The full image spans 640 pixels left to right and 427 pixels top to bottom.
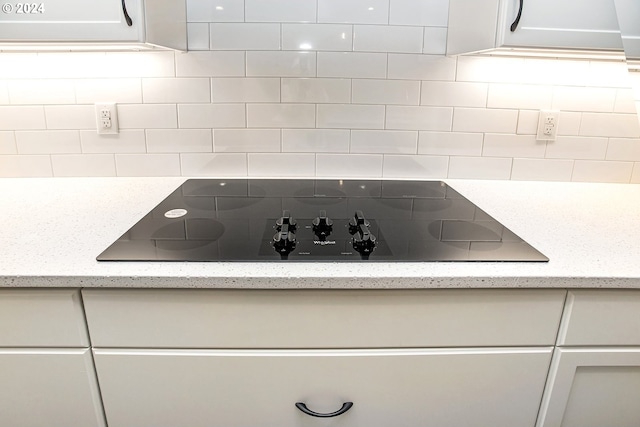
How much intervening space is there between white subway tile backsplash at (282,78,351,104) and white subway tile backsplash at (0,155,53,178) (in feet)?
2.63

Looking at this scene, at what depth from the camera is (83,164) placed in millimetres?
1352

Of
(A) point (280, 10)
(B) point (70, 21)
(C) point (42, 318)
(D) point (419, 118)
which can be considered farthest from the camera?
(D) point (419, 118)

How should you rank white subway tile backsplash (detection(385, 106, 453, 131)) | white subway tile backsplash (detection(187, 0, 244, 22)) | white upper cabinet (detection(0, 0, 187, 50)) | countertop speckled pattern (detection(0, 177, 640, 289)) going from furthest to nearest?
white subway tile backsplash (detection(385, 106, 453, 131)) < white subway tile backsplash (detection(187, 0, 244, 22)) < white upper cabinet (detection(0, 0, 187, 50)) < countertop speckled pattern (detection(0, 177, 640, 289))

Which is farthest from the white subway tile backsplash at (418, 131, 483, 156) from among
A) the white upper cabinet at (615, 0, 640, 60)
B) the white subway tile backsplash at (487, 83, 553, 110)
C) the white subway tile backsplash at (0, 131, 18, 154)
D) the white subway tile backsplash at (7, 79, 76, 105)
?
the white subway tile backsplash at (0, 131, 18, 154)

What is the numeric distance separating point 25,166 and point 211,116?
2.05 ft

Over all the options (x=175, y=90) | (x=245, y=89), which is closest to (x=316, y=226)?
(x=245, y=89)

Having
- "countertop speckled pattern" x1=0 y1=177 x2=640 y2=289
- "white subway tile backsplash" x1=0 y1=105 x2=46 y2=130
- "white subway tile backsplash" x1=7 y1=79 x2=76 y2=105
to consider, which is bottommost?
"countertop speckled pattern" x1=0 y1=177 x2=640 y2=289

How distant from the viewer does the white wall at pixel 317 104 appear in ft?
4.15

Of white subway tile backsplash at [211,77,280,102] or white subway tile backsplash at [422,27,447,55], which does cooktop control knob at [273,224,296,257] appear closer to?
white subway tile backsplash at [211,77,280,102]

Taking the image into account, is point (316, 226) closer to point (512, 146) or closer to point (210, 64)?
point (210, 64)

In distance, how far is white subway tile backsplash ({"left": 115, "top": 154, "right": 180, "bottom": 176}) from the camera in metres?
1.36

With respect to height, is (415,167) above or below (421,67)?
below

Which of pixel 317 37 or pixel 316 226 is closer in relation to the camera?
pixel 316 226

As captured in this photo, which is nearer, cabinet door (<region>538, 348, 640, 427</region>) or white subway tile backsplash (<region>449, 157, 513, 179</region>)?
cabinet door (<region>538, 348, 640, 427</region>)
